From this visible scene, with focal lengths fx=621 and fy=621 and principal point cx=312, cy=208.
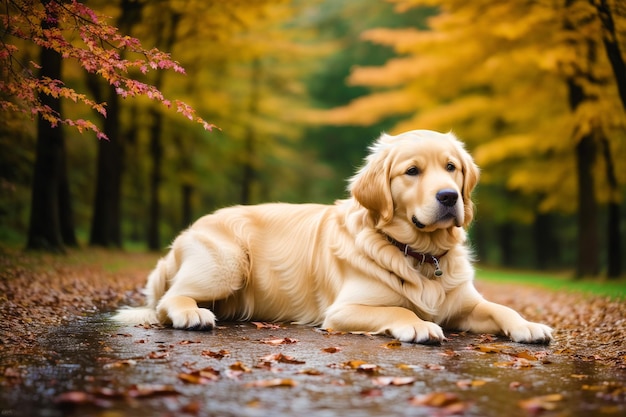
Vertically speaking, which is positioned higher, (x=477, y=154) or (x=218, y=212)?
(x=477, y=154)

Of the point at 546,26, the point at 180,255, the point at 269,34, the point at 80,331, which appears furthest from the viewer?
the point at 269,34

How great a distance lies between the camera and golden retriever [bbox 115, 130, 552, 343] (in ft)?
14.8

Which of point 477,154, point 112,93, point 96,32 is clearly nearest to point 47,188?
point 112,93

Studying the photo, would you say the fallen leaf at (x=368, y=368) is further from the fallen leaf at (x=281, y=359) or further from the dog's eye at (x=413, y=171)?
the dog's eye at (x=413, y=171)

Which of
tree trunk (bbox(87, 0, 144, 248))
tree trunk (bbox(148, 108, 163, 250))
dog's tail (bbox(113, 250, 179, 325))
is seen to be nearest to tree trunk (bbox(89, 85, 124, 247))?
tree trunk (bbox(87, 0, 144, 248))

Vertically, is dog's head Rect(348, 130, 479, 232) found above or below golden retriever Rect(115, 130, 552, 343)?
above

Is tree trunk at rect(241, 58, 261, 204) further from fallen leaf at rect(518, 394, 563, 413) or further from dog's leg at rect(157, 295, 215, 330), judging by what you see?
fallen leaf at rect(518, 394, 563, 413)

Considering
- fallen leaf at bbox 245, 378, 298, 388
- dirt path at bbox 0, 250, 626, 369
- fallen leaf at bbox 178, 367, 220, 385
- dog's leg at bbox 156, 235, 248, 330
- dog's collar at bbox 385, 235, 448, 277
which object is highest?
dog's collar at bbox 385, 235, 448, 277

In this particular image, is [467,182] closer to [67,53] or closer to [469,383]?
[469,383]

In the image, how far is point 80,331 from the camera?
4379 millimetres

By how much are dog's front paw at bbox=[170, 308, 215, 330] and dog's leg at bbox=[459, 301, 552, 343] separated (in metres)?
1.97

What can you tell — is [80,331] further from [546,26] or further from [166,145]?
[166,145]

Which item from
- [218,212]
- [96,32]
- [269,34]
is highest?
[269,34]

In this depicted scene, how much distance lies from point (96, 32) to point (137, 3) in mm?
6113
